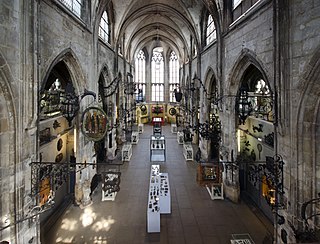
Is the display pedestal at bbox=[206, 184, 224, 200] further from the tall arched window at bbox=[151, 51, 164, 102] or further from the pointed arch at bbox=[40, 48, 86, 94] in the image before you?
the tall arched window at bbox=[151, 51, 164, 102]

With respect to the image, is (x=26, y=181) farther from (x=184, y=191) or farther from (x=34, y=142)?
(x=184, y=191)

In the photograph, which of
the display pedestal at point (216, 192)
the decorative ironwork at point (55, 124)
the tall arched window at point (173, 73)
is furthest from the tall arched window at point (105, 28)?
the tall arched window at point (173, 73)

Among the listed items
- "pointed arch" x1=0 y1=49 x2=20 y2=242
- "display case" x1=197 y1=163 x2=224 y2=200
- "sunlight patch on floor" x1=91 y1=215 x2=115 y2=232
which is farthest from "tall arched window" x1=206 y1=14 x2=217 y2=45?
"pointed arch" x1=0 y1=49 x2=20 y2=242

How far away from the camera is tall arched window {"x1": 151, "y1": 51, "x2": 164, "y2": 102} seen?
39469mm

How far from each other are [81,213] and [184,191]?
5.15 meters

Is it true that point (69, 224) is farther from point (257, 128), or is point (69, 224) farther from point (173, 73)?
point (173, 73)

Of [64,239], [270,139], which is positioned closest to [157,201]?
[64,239]

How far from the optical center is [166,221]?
10000 millimetres

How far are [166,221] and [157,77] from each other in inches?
1252

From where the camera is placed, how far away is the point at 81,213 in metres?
10.7

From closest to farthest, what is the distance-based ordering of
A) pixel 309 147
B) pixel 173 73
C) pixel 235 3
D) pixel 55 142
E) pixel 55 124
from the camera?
1. pixel 309 147
2. pixel 235 3
3. pixel 55 124
4. pixel 55 142
5. pixel 173 73

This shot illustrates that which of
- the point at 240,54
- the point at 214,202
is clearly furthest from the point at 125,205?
the point at 240,54

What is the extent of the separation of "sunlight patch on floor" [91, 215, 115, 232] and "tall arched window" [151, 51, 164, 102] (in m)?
31.1

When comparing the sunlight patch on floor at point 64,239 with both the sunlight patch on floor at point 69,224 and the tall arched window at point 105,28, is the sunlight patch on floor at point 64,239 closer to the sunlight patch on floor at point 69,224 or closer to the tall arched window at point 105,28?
the sunlight patch on floor at point 69,224
